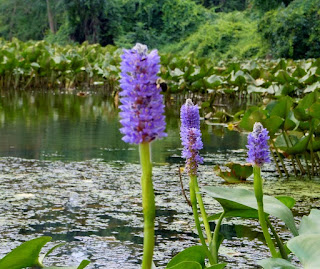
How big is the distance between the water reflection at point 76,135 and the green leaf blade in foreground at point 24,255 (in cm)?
322

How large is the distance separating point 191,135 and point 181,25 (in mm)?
30185

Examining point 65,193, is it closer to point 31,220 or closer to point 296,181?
point 31,220

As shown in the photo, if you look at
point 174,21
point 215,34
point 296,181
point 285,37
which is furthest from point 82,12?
point 296,181

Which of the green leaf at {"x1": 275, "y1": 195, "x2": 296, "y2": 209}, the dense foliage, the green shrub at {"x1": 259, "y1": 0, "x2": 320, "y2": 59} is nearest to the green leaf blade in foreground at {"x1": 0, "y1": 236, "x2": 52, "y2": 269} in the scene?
the green leaf at {"x1": 275, "y1": 195, "x2": 296, "y2": 209}

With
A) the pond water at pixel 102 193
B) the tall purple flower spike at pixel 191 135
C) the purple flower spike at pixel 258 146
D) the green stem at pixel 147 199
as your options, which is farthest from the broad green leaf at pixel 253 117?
the green stem at pixel 147 199

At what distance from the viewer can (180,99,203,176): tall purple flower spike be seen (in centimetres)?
182

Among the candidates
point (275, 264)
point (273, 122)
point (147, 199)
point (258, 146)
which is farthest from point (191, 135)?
point (273, 122)

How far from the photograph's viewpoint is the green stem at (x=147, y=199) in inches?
46.7

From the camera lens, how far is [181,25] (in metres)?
31.7

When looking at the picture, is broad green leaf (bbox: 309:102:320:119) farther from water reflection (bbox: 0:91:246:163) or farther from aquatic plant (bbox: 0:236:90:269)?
aquatic plant (bbox: 0:236:90:269)

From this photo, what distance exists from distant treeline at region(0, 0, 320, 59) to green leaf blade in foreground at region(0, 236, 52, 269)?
18958 mm

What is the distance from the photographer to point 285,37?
20.5 meters

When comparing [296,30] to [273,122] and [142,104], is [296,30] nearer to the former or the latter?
[273,122]

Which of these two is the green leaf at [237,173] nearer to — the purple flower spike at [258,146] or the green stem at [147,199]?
the purple flower spike at [258,146]
